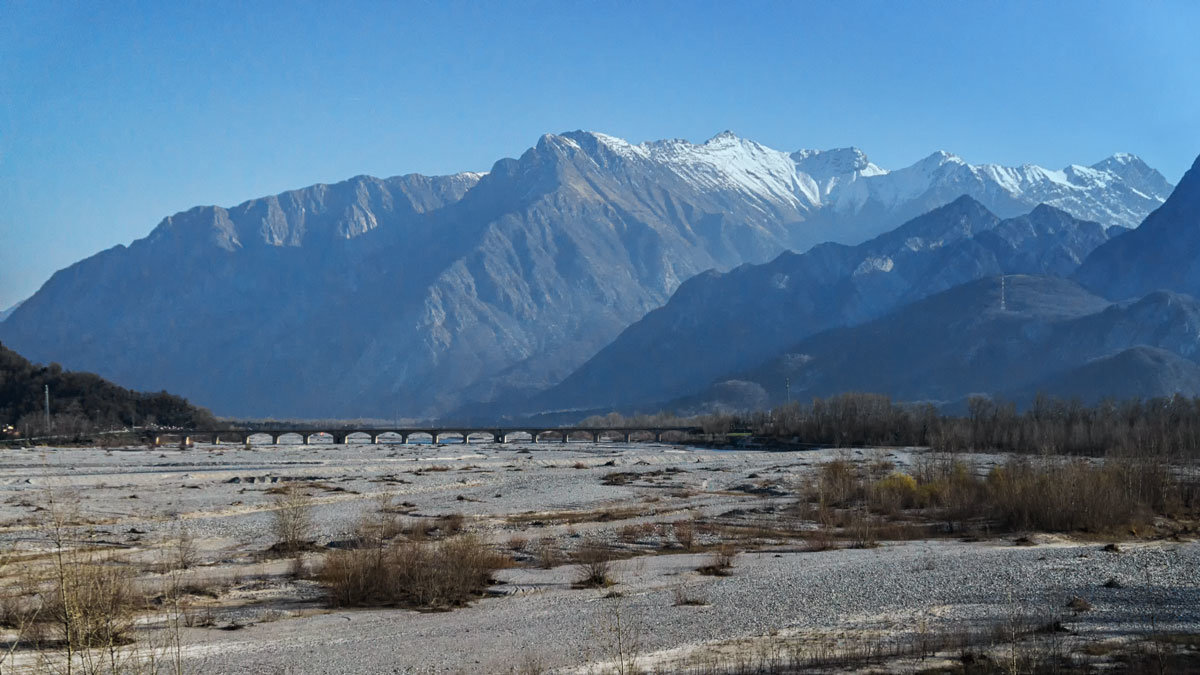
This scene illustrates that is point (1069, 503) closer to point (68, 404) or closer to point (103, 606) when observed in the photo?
point (103, 606)

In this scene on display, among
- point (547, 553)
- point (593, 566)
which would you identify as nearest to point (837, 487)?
point (547, 553)

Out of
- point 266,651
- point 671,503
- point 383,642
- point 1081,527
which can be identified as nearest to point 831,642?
point 383,642

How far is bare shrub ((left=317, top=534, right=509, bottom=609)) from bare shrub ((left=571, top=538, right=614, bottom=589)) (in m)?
2.61

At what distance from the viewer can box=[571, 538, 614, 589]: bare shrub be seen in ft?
91.2

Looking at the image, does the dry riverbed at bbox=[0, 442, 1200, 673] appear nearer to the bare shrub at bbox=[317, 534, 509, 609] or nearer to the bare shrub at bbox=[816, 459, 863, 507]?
the bare shrub at bbox=[317, 534, 509, 609]

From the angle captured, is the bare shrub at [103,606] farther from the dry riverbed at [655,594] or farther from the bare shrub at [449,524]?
the bare shrub at [449,524]

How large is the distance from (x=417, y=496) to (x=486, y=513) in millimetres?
11567

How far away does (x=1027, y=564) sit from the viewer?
98.7 ft

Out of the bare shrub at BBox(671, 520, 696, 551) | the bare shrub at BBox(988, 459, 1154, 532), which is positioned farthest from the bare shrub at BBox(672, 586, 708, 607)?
the bare shrub at BBox(988, 459, 1154, 532)

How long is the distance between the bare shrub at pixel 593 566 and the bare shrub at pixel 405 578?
103 inches

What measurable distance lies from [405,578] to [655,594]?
6004 millimetres

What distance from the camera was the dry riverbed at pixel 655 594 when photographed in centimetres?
1997

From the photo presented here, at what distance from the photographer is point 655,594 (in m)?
26.5

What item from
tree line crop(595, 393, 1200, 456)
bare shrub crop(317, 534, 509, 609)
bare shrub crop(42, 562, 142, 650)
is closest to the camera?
bare shrub crop(42, 562, 142, 650)
